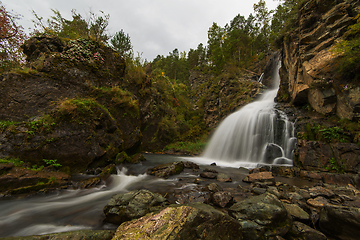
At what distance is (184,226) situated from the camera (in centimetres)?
193

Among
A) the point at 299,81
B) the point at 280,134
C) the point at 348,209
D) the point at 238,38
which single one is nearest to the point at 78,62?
the point at 348,209

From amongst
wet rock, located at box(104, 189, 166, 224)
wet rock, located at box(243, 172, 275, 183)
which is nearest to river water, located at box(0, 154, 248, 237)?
wet rock, located at box(104, 189, 166, 224)

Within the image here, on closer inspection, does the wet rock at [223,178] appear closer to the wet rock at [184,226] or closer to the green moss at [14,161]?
the wet rock at [184,226]

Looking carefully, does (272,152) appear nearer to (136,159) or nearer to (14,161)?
(136,159)

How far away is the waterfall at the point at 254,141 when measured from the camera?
942cm

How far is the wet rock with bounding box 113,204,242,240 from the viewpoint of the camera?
6.25 feet

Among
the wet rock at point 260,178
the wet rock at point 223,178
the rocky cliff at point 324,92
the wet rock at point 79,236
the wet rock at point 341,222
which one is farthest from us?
the rocky cliff at point 324,92

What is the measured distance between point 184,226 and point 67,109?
692cm

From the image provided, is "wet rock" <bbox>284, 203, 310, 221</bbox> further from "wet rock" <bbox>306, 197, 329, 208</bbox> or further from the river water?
the river water

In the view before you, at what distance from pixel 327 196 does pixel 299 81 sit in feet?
33.4

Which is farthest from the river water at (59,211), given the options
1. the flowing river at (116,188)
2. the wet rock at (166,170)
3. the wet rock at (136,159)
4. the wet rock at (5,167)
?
the wet rock at (136,159)

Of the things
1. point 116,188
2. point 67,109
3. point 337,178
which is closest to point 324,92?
point 337,178

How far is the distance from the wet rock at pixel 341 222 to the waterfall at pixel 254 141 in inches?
261

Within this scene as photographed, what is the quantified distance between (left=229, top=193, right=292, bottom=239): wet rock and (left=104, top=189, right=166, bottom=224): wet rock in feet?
5.89
